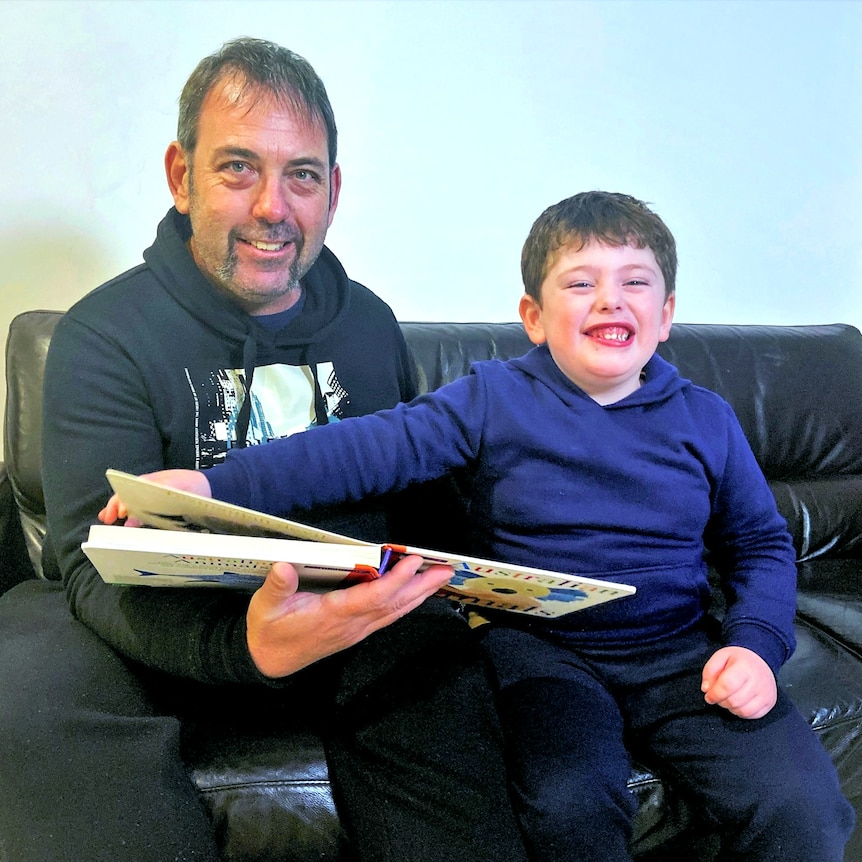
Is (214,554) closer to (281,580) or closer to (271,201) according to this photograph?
(281,580)

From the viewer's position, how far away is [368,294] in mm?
1392

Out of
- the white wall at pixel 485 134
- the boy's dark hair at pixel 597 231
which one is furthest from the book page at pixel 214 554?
the white wall at pixel 485 134

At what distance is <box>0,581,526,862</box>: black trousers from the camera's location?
30.7 inches

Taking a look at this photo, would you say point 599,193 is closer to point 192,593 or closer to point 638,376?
point 638,376

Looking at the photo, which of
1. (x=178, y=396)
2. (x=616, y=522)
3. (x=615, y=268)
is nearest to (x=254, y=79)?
(x=178, y=396)

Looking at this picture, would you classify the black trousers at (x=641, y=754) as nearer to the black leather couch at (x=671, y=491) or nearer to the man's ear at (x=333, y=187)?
the black leather couch at (x=671, y=491)

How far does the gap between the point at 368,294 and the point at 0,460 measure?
92 centimetres

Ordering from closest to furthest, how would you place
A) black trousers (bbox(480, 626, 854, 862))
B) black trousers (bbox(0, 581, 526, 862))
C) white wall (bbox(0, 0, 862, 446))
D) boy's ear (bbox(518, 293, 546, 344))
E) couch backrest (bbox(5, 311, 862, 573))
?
1. black trousers (bbox(0, 581, 526, 862))
2. black trousers (bbox(480, 626, 854, 862))
3. boy's ear (bbox(518, 293, 546, 344))
4. white wall (bbox(0, 0, 862, 446))
5. couch backrest (bbox(5, 311, 862, 573))

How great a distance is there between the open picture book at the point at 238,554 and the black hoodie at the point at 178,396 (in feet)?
0.33

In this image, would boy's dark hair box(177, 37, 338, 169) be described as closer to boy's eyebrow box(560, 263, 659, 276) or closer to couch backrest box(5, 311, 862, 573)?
boy's eyebrow box(560, 263, 659, 276)

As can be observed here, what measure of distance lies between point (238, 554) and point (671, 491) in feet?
2.21

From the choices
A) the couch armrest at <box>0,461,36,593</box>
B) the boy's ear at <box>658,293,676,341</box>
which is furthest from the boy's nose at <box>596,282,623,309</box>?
the couch armrest at <box>0,461,36,593</box>

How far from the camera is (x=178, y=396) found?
A: 1099 mm

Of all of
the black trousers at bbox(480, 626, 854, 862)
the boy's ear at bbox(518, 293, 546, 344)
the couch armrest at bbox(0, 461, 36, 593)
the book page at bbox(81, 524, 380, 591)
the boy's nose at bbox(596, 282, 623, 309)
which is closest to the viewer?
the book page at bbox(81, 524, 380, 591)
